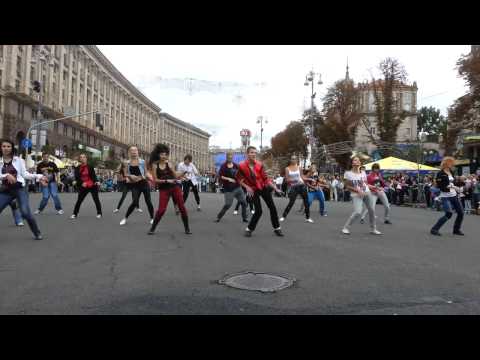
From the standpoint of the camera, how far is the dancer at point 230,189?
1141 centimetres

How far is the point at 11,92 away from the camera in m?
42.2

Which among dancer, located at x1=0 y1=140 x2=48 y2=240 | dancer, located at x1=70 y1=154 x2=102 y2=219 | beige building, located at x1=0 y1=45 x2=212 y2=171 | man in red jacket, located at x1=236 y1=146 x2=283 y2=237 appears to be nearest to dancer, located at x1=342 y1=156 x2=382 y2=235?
man in red jacket, located at x1=236 y1=146 x2=283 y2=237

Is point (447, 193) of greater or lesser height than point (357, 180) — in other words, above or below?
below

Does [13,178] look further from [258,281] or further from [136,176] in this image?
[258,281]

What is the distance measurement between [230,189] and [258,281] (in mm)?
7013

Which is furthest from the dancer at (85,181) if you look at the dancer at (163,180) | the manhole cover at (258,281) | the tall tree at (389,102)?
the tall tree at (389,102)

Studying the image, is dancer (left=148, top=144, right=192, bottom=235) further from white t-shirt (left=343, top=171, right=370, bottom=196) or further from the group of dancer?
white t-shirt (left=343, top=171, right=370, bottom=196)

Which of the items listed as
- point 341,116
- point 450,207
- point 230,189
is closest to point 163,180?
point 230,189

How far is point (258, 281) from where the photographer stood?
495 cm

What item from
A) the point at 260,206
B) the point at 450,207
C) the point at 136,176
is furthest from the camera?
the point at 136,176

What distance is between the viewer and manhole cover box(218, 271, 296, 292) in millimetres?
4691
